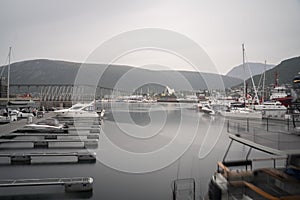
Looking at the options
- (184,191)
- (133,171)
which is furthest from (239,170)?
(133,171)

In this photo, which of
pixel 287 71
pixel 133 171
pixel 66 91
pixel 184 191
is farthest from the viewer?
pixel 66 91

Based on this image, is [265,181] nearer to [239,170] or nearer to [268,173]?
[268,173]

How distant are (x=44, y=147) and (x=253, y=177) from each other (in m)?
9.56

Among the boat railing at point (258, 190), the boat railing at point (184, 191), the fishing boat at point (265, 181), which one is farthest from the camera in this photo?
the boat railing at point (184, 191)

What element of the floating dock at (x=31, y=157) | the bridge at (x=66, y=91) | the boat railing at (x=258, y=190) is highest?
the bridge at (x=66, y=91)

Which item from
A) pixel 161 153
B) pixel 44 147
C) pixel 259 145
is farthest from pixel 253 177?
pixel 44 147

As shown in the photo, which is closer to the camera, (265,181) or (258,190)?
(258,190)

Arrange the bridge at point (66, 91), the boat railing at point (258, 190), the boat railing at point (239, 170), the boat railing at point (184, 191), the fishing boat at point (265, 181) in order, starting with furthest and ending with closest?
1. the bridge at point (66, 91)
2. the boat railing at point (184, 191)
3. the boat railing at point (239, 170)
4. the fishing boat at point (265, 181)
5. the boat railing at point (258, 190)

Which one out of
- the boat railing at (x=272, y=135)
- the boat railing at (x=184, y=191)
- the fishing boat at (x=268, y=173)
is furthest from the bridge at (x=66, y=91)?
the fishing boat at (x=268, y=173)

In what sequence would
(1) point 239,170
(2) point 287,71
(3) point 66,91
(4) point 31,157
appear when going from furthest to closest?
(3) point 66,91 → (2) point 287,71 → (4) point 31,157 → (1) point 239,170

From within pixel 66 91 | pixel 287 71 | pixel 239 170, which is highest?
pixel 287 71

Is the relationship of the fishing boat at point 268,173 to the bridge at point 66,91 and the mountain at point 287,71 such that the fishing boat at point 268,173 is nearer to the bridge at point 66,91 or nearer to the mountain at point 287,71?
the mountain at point 287,71

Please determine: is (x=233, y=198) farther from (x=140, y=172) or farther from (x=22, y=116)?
(x=22, y=116)

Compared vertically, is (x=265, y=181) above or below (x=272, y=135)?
below
